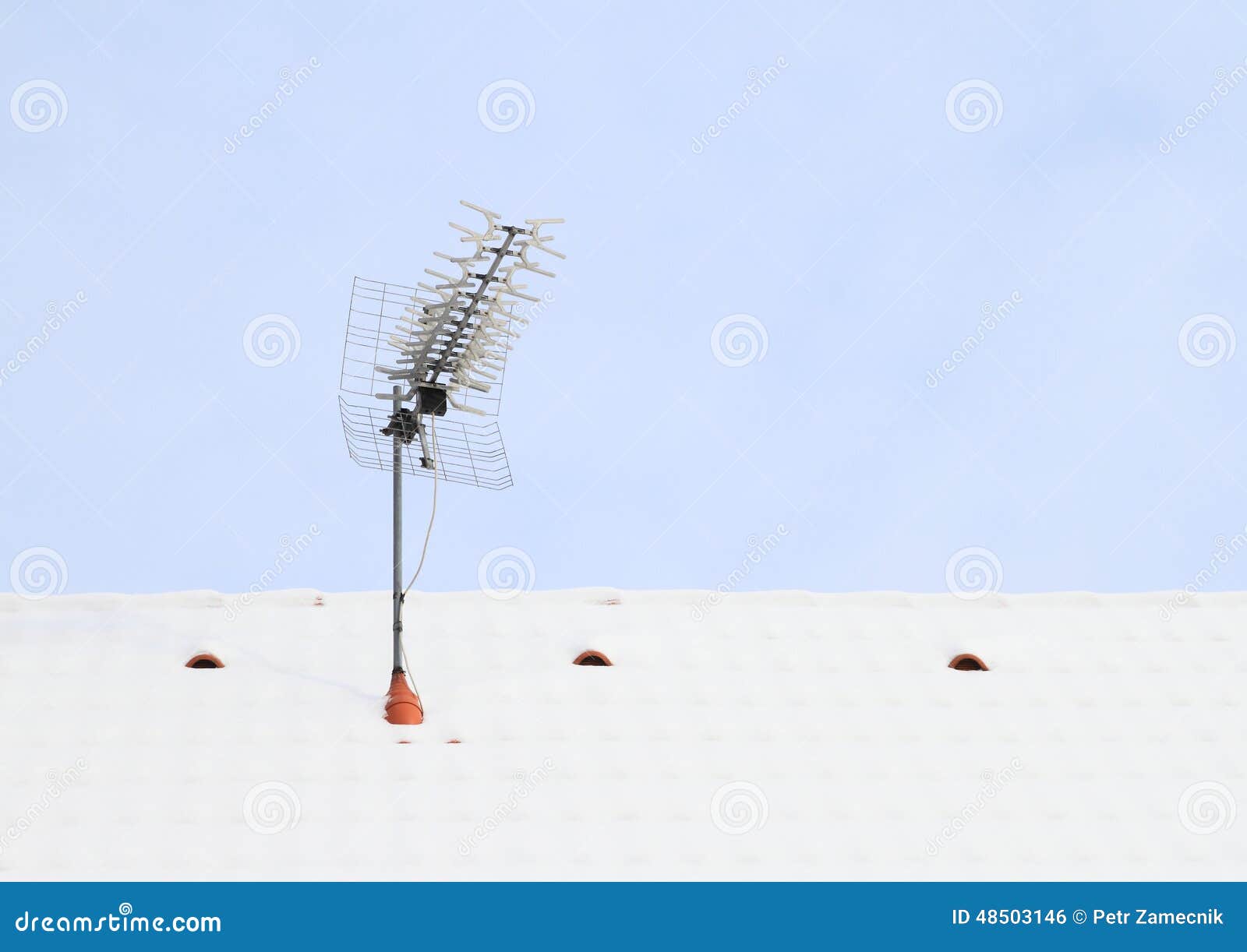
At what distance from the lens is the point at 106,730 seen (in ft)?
32.2

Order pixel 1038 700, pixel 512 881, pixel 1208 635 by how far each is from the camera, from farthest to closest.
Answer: pixel 1208 635 < pixel 1038 700 < pixel 512 881

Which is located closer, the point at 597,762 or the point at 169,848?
the point at 169,848

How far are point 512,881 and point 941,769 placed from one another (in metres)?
2.82

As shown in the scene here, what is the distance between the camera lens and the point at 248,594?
464 inches

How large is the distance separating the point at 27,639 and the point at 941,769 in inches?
242

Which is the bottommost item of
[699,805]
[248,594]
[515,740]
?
[699,805]

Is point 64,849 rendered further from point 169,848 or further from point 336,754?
point 336,754

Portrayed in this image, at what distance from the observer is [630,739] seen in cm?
984

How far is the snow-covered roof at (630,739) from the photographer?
8.62 m

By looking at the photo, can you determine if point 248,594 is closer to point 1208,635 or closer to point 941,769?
point 941,769

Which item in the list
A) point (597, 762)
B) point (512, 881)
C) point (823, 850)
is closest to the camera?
point (512, 881)

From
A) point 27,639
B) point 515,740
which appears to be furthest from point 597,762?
point 27,639

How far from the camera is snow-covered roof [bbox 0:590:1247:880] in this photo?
8.62 meters

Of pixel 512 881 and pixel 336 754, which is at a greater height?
pixel 336 754
